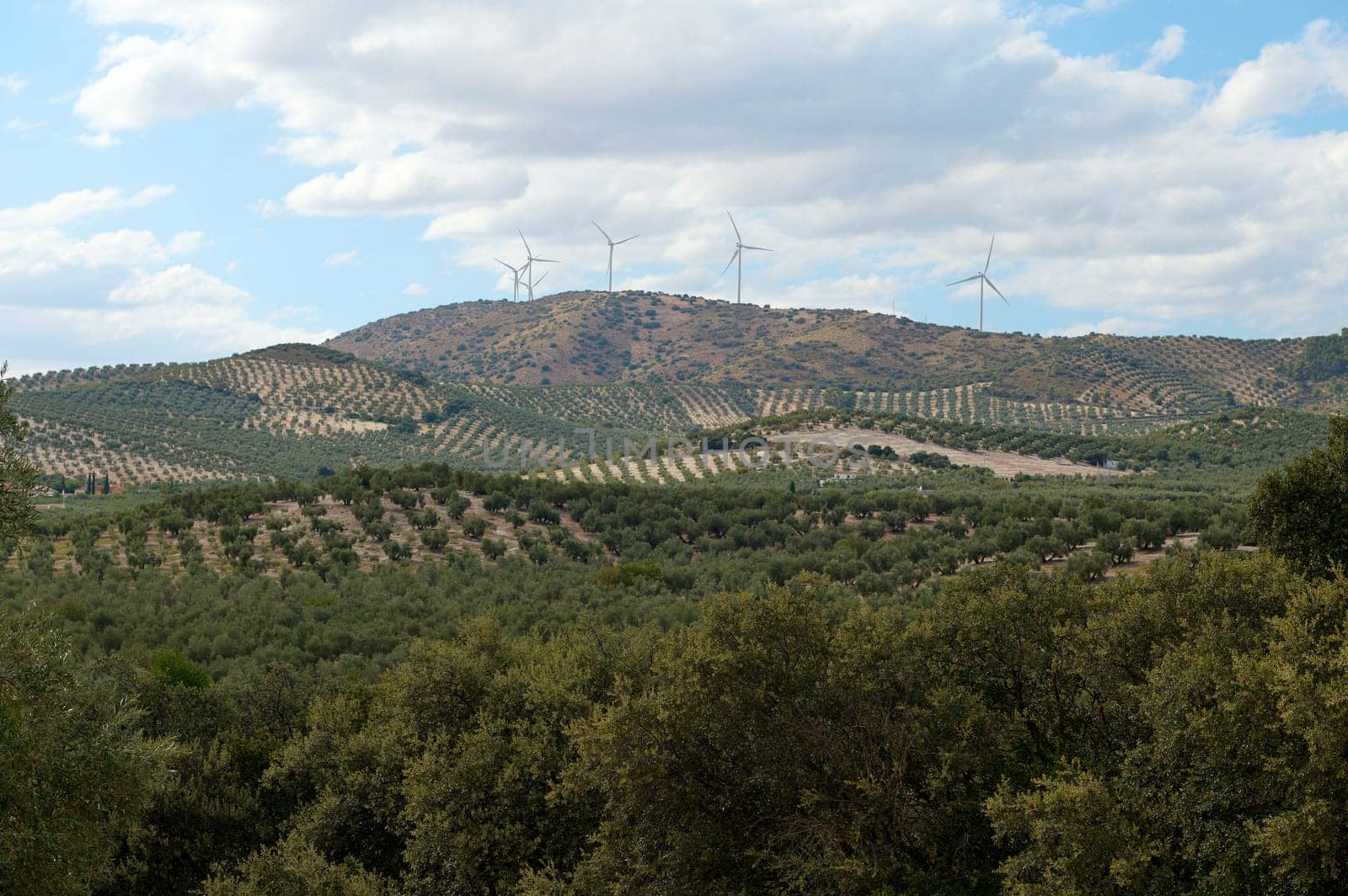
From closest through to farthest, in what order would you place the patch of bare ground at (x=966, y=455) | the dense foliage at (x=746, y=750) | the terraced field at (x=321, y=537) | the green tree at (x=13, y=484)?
1. the dense foliage at (x=746, y=750)
2. the green tree at (x=13, y=484)
3. the terraced field at (x=321, y=537)
4. the patch of bare ground at (x=966, y=455)

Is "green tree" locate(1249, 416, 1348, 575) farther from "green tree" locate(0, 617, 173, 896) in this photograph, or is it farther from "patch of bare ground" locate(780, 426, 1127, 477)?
"patch of bare ground" locate(780, 426, 1127, 477)

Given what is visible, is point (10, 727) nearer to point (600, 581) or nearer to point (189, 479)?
point (600, 581)

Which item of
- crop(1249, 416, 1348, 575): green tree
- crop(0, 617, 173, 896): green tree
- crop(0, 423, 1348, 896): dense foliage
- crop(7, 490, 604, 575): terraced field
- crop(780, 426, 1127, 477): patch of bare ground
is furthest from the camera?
crop(780, 426, 1127, 477): patch of bare ground

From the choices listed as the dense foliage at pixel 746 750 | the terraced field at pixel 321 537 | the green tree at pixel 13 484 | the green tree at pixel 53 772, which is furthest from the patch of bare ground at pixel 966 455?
the green tree at pixel 13 484

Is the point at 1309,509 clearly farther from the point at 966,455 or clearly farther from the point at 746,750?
the point at 966,455

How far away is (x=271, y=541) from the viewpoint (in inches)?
2685

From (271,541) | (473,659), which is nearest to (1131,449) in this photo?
(271,541)

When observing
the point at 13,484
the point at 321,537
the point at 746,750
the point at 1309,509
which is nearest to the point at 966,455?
the point at 321,537

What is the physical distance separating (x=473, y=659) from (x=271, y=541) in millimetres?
41429

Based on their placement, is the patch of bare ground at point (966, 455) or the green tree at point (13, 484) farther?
the patch of bare ground at point (966, 455)

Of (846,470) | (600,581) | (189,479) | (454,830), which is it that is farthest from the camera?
(189,479)

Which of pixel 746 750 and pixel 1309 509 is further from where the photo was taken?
pixel 1309 509

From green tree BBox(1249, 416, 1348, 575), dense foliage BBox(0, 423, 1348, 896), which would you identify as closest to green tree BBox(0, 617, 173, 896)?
dense foliage BBox(0, 423, 1348, 896)

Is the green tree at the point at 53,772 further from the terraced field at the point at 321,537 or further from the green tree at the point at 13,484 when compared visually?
the terraced field at the point at 321,537
